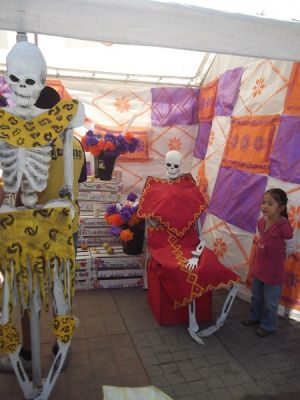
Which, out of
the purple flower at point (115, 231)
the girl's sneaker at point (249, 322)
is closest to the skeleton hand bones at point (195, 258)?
the girl's sneaker at point (249, 322)

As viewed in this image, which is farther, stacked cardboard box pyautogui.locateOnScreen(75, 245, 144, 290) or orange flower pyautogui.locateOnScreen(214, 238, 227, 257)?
orange flower pyautogui.locateOnScreen(214, 238, 227, 257)

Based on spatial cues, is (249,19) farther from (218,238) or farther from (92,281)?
(92,281)

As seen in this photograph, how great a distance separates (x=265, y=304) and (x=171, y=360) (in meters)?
0.84

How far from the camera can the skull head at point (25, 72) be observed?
5.50ft

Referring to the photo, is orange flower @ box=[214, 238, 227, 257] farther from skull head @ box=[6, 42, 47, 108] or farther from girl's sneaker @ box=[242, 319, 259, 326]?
skull head @ box=[6, 42, 47, 108]

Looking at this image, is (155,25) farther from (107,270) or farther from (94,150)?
(107,270)

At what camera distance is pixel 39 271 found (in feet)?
5.85

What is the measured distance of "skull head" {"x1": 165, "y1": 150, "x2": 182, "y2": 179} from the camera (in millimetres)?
2980

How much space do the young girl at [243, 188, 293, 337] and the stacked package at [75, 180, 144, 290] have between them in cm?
120

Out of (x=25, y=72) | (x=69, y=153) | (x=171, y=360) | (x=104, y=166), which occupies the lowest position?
(x=171, y=360)

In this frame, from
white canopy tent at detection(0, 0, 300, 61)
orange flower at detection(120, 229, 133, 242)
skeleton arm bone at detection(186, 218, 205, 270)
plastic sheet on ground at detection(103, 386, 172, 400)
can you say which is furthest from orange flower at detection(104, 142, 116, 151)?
plastic sheet on ground at detection(103, 386, 172, 400)

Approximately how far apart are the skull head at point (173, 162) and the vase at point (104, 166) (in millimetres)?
728

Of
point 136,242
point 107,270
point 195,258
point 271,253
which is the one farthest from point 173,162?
point 107,270

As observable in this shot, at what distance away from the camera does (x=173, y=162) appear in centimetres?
300
